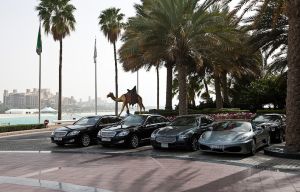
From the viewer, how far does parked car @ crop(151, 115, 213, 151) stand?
16.2 metres

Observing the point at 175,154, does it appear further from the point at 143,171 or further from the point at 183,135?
the point at 143,171

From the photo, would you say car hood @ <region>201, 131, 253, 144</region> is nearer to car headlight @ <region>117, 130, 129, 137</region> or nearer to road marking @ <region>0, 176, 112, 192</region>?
car headlight @ <region>117, 130, 129, 137</region>

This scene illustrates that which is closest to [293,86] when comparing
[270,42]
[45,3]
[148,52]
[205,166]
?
[205,166]

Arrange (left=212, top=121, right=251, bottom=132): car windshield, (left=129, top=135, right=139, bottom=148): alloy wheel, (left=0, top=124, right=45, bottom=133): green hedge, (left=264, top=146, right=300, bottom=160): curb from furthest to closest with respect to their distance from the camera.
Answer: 1. (left=0, top=124, right=45, bottom=133): green hedge
2. (left=129, top=135, right=139, bottom=148): alloy wheel
3. (left=212, top=121, right=251, bottom=132): car windshield
4. (left=264, top=146, right=300, bottom=160): curb

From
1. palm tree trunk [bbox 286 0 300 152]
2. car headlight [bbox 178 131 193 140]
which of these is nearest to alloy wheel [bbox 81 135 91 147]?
car headlight [bbox 178 131 193 140]

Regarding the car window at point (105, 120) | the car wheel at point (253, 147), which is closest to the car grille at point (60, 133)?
the car window at point (105, 120)

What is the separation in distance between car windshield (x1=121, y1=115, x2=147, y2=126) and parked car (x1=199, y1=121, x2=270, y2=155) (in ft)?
12.1

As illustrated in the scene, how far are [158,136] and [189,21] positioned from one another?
35.8ft

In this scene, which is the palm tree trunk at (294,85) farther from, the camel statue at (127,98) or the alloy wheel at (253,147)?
the camel statue at (127,98)

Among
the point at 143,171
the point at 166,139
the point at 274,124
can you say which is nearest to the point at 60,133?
the point at 166,139

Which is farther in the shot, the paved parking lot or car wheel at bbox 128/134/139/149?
car wheel at bbox 128/134/139/149

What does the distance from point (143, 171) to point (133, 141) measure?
5.86 metres

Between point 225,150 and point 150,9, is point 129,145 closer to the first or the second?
point 225,150

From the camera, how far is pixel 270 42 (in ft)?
81.9
